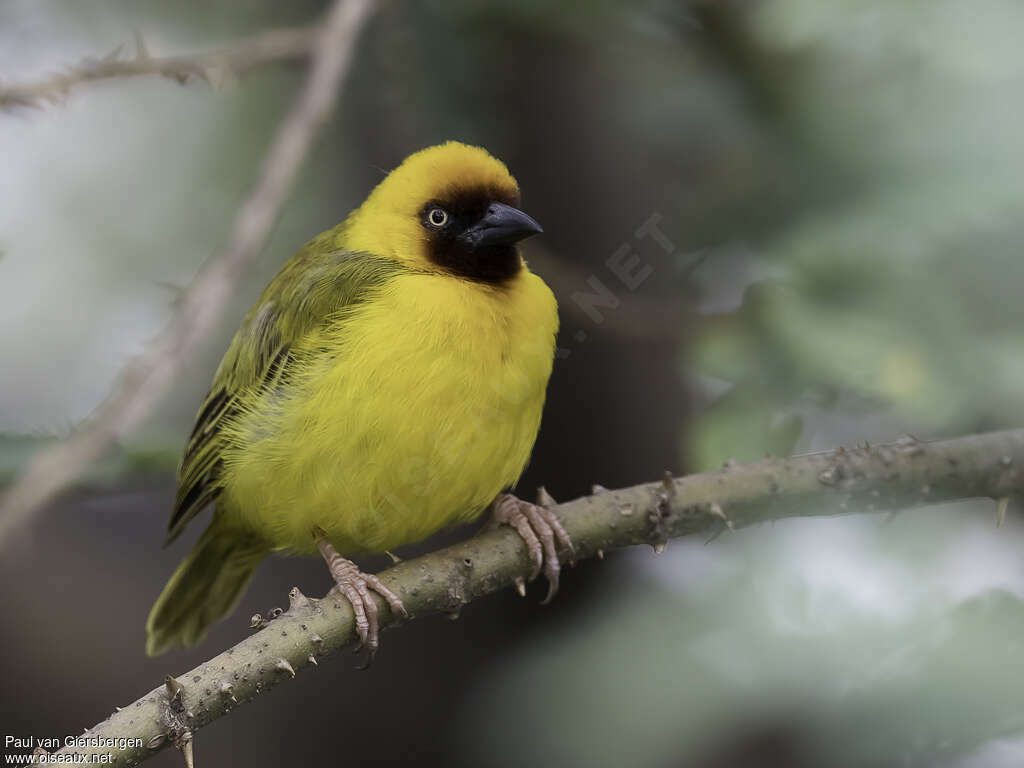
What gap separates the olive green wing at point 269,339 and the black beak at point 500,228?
0.23 m

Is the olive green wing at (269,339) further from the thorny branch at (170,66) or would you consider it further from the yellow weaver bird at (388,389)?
the thorny branch at (170,66)

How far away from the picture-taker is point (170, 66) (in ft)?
7.63

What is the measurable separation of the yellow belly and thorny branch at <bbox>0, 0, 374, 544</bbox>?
0.54m

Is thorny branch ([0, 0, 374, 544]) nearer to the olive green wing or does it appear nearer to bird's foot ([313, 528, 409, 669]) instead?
the olive green wing

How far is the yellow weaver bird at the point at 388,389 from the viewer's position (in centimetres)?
261

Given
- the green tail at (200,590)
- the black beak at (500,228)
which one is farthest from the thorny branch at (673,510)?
the green tail at (200,590)

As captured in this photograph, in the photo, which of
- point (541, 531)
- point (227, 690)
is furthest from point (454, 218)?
point (227, 690)

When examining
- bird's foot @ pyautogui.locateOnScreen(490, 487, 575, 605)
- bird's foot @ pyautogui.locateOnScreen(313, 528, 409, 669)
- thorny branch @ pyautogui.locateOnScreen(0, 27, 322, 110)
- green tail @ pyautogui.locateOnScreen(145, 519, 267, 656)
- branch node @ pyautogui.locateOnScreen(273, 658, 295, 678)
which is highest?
thorny branch @ pyautogui.locateOnScreen(0, 27, 322, 110)

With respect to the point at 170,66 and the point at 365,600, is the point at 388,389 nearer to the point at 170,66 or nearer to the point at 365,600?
the point at 365,600

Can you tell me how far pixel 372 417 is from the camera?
102 inches

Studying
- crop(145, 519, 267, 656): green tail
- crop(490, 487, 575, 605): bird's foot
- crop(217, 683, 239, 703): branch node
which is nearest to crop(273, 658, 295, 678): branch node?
crop(217, 683, 239, 703): branch node

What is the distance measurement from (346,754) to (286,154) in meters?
2.44

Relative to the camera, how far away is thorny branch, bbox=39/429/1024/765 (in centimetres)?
210

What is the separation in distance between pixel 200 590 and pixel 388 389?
1.15 m
